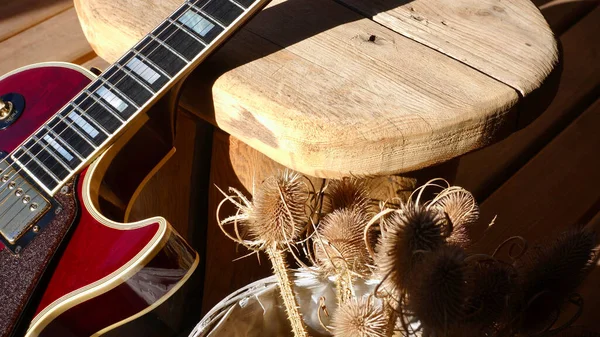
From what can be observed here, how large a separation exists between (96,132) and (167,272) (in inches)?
6.7

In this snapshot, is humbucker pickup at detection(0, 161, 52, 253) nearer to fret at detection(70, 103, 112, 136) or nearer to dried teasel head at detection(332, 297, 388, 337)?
fret at detection(70, 103, 112, 136)

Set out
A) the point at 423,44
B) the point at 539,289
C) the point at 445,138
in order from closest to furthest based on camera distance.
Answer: the point at 539,289 → the point at 445,138 → the point at 423,44

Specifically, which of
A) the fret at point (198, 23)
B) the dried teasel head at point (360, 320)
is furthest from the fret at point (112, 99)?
the dried teasel head at point (360, 320)

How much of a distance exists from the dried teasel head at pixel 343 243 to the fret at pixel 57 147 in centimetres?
29

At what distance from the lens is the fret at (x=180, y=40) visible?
0.70 meters

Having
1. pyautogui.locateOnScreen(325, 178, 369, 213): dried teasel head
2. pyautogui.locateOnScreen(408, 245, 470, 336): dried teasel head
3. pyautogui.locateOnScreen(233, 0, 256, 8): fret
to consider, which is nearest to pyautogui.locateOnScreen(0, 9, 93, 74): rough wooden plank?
pyautogui.locateOnScreen(233, 0, 256, 8): fret

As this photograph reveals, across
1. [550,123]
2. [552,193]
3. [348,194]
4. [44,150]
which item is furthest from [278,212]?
[550,123]

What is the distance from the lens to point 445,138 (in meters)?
0.64

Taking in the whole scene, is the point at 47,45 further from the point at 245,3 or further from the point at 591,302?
the point at 591,302

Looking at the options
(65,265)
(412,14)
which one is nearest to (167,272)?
(65,265)

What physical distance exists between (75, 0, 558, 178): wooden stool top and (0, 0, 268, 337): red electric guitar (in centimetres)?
5

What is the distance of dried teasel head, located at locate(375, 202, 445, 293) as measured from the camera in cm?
43

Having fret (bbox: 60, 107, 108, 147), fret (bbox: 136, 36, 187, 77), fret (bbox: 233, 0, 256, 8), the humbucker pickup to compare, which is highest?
fret (bbox: 233, 0, 256, 8)

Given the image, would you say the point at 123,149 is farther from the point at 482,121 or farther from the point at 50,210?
the point at 482,121
